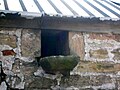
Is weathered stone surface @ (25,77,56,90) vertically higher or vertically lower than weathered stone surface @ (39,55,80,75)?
lower

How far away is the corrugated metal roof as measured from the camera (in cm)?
329

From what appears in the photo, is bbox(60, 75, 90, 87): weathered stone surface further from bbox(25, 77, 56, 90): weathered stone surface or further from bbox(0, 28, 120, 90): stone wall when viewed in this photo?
bbox(25, 77, 56, 90): weathered stone surface

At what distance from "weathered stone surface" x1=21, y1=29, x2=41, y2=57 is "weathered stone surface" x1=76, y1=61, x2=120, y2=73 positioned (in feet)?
1.94

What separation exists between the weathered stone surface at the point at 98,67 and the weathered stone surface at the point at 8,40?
876 millimetres

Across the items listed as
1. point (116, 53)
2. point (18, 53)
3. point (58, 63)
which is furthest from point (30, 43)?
point (116, 53)

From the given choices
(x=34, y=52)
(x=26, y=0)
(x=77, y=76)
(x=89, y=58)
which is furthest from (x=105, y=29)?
(x=26, y=0)

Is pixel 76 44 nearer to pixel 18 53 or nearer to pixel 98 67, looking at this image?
pixel 98 67

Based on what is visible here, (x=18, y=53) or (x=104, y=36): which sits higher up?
(x=104, y=36)

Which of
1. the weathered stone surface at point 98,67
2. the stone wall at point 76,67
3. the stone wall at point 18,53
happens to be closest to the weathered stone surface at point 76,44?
the stone wall at point 76,67

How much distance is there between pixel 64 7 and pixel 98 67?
1.01 meters

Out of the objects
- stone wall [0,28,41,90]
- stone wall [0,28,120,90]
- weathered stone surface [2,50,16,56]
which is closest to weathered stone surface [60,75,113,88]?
stone wall [0,28,120,90]

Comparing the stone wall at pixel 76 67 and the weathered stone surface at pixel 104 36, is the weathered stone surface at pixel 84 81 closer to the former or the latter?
the stone wall at pixel 76 67

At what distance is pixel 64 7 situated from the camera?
3730 mm

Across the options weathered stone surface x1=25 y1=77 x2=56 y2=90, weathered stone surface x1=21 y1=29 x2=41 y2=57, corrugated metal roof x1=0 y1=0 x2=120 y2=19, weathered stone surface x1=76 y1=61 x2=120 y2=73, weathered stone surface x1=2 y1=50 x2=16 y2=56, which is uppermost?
corrugated metal roof x1=0 y1=0 x2=120 y2=19
